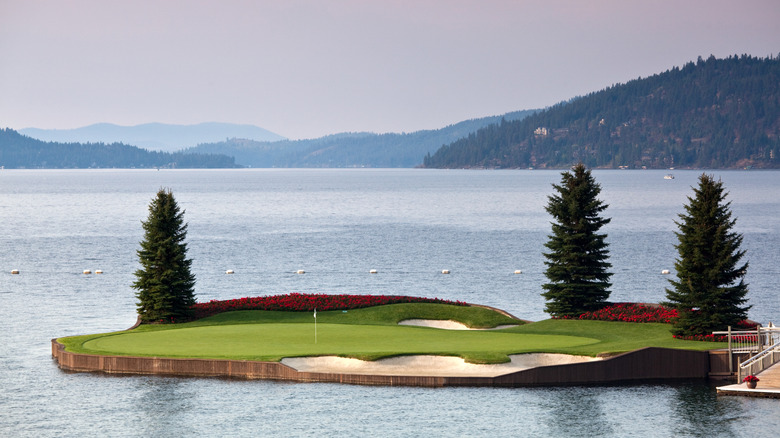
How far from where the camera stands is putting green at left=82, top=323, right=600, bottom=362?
134 feet

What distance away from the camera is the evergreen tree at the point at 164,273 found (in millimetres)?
49750

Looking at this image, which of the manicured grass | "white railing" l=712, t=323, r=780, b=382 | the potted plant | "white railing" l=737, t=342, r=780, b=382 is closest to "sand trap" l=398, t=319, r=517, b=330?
the manicured grass

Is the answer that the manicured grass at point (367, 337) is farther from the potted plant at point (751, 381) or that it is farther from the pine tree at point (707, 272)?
the potted plant at point (751, 381)

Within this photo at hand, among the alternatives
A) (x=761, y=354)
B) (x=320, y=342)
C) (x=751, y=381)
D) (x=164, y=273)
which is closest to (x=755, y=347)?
(x=761, y=354)

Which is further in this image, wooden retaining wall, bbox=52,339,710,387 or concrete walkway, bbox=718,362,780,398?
wooden retaining wall, bbox=52,339,710,387

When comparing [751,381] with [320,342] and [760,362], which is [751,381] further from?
[320,342]

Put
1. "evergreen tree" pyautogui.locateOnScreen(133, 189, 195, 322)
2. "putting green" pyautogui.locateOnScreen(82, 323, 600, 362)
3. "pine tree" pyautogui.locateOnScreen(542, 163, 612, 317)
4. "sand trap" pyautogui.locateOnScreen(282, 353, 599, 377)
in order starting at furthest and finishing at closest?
"pine tree" pyautogui.locateOnScreen(542, 163, 612, 317)
"evergreen tree" pyautogui.locateOnScreen(133, 189, 195, 322)
"putting green" pyautogui.locateOnScreen(82, 323, 600, 362)
"sand trap" pyautogui.locateOnScreen(282, 353, 599, 377)

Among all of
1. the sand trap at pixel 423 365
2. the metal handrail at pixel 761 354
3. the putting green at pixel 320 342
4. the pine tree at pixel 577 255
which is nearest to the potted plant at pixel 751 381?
the metal handrail at pixel 761 354

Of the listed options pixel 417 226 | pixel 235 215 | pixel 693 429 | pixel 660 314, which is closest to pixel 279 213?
pixel 235 215

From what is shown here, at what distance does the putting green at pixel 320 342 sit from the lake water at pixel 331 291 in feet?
8.18

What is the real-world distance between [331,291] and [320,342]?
3228 cm

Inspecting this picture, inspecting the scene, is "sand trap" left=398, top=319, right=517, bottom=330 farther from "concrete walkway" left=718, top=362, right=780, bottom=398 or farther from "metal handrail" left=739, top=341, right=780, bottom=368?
"concrete walkway" left=718, top=362, right=780, bottom=398

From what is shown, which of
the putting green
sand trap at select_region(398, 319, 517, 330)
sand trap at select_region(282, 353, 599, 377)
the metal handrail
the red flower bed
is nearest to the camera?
the metal handrail

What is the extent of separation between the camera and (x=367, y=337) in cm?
4497
